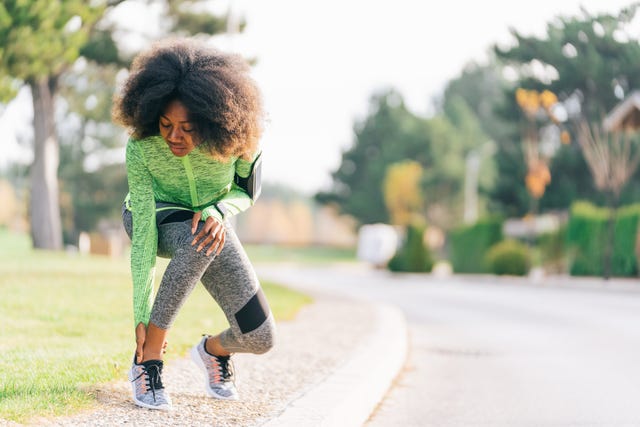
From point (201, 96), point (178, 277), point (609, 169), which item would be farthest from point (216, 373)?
point (609, 169)

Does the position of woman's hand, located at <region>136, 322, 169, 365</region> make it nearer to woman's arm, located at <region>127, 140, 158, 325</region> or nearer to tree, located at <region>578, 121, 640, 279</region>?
woman's arm, located at <region>127, 140, 158, 325</region>

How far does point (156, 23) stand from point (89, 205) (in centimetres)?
2658

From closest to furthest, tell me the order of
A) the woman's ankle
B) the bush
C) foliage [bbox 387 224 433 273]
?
the woman's ankle
the bush
foliage [bbox 387 224 433 273]

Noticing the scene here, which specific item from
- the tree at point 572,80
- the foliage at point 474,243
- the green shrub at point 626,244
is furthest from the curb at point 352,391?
the tree at point 572,80

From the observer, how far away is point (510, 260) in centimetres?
3100

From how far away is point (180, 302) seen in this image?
4594mm

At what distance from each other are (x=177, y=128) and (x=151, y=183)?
15.3 inches

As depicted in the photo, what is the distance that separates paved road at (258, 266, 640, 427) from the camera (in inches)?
225

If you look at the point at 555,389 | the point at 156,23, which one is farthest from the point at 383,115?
the point at 555,389

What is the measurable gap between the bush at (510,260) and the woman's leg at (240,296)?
26.8 m

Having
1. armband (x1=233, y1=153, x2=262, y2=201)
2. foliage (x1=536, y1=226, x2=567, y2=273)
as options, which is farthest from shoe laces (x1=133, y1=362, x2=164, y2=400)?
foliage (x1=536, y1=226, x2=567, y2=273)

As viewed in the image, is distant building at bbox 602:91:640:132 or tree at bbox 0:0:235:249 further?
distant building at bbox 602:91:640:132

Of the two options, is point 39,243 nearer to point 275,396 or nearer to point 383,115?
point 275,396

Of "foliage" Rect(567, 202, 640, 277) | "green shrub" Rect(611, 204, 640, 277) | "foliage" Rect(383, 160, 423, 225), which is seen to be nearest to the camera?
"green shrub" Rect(611, 204, 640, 277)
